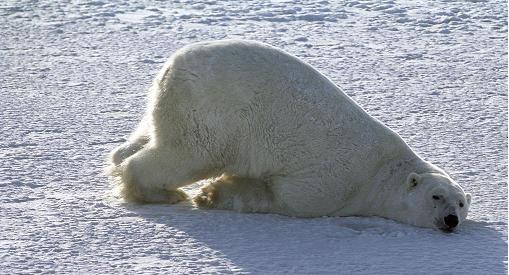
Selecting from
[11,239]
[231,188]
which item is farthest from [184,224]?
[11,239]

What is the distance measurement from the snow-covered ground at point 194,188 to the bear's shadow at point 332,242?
0.03 ft

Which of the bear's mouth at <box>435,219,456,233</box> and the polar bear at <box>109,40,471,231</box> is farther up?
the polar bear at <box>109,40,471,231</box>

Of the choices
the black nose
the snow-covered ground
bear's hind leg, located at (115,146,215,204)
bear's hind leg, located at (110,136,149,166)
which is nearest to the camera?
the snow-covered ground

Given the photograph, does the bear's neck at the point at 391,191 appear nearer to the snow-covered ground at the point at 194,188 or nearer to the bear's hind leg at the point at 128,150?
the snow-covered ground at the point at 194,188

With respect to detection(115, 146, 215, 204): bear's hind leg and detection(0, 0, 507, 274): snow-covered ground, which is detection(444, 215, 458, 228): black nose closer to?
detection(0, 0, 507, 274): snow-covered ground

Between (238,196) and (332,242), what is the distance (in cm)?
72

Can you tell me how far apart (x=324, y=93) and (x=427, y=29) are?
5223mm

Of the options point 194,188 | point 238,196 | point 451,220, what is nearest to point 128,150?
point 194,188

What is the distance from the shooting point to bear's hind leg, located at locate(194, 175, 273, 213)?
562cm

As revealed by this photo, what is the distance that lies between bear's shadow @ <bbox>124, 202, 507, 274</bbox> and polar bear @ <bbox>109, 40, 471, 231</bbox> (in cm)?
10

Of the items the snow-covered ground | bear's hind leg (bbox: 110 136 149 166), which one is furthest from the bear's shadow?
bear's hind leg (bbox: 110 136 149 166)

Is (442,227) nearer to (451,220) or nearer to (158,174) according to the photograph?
(451,220)

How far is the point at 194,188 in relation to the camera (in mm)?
6121

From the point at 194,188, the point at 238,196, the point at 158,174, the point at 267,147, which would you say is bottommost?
the point at 194,188
